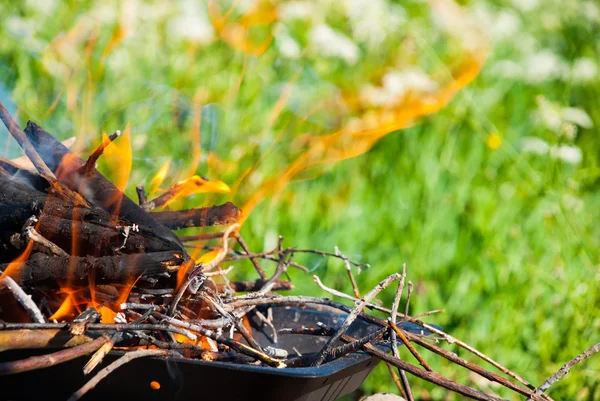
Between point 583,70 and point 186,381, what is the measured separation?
3000mm

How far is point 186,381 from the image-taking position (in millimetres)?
1188

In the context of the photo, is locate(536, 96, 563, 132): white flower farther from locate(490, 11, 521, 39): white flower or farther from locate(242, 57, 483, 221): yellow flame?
locate(490, 11, 521, 39): white flower

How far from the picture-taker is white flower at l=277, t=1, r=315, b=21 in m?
3.85

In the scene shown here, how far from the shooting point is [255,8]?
13.3ft

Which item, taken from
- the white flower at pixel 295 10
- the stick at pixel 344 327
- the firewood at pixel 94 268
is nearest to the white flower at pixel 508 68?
the white flower at pixel 295 10

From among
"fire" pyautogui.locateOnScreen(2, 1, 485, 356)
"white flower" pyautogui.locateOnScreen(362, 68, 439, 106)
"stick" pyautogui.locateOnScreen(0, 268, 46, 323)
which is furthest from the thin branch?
"white flower" pyautogui.locateOnScreen(362, 68, 439, 106)

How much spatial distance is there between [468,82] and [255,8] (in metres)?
1.39

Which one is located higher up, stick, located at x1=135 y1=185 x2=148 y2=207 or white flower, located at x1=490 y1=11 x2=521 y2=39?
white flower, located at x1=490 y1=11 x2=521 y2=39

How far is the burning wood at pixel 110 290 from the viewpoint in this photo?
3.89 feet

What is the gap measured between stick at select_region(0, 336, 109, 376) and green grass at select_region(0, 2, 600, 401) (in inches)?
44.2

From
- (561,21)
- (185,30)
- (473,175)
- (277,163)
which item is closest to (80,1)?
(185,30)

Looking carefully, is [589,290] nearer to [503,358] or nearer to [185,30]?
[503,358]

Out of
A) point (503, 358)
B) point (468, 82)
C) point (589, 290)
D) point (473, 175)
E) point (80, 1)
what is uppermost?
point (80, 1)

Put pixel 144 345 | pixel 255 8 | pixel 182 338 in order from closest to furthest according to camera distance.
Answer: pixel 144 345, pixel 182 338, pixel 255 8
